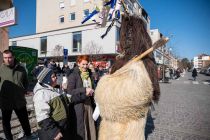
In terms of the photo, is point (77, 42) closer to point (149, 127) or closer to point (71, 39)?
point (71, 39)

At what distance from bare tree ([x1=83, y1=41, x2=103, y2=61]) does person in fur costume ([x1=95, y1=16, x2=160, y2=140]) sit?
27.0 meters

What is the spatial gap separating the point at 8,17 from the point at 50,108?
3998 mm

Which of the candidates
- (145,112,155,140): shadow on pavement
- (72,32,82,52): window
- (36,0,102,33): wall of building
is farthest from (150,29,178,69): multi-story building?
(36,0,102,33): wall of building

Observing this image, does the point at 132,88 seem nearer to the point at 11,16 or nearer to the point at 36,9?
the point at 11,16

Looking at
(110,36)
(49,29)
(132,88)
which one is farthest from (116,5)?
(49,29)

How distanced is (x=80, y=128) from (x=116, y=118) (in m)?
1.22

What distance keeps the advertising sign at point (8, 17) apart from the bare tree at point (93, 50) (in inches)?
909

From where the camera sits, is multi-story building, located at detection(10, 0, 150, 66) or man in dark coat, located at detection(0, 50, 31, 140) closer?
man in dark coat, located at detection(0, 50, 31, 140)

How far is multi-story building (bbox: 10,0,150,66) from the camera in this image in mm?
29359

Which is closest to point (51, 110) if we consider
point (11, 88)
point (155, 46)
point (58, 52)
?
point (155, 46)

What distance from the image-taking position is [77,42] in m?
32.8

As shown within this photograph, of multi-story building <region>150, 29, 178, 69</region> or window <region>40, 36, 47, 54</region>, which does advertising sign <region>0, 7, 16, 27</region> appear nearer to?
multi-story building <region>150, 29, 178, 69</region>

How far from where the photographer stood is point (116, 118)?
6.30ft

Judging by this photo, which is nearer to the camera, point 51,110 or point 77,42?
point 51,110
